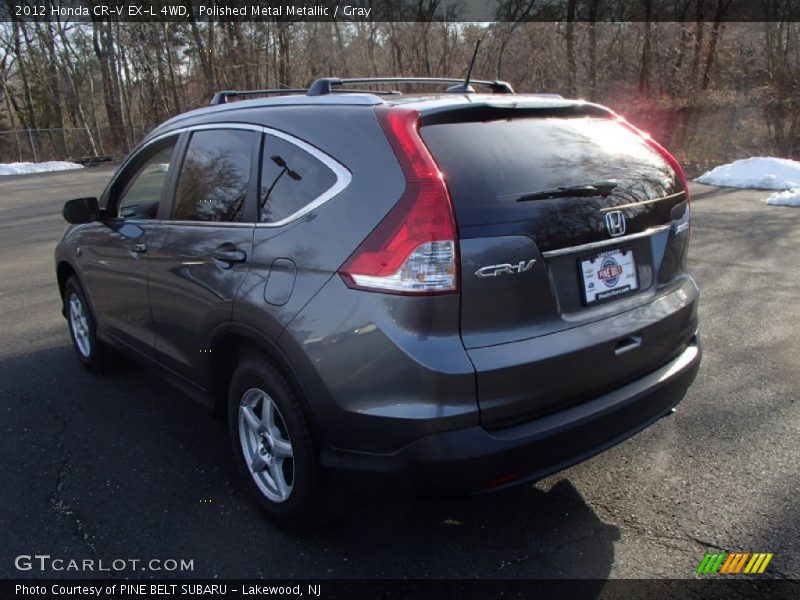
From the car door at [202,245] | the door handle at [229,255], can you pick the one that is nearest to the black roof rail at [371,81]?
the car door at [202,245]

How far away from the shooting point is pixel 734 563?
2.40 m

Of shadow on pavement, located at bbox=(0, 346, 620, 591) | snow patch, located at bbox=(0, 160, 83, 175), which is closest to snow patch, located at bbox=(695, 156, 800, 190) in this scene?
shadow on pavement, located at bbox=(0, 346, 620, 591)

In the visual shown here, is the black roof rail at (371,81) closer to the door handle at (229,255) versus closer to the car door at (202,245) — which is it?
the car door at (202,245)

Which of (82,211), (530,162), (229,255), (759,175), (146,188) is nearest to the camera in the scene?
(530,162)

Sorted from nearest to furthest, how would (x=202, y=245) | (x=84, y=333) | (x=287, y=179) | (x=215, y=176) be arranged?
1. (x=287, y=179)
2. (x=202, y=245)
3. (x=215, y=176)
4. (x=84, y=333)

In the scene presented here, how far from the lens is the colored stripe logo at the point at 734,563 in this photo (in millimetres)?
2361

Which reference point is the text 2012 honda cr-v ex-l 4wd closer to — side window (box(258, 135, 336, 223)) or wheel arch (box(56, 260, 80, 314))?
side window (box(258, 135, 336, 223))

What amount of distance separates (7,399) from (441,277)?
351 centimetres

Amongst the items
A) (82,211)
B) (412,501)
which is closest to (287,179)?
(412,501)

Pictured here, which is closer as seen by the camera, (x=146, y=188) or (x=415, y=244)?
(x=415, y=244)

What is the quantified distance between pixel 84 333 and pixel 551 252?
12.2 feet

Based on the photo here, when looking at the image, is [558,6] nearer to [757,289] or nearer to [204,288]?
[757,289]

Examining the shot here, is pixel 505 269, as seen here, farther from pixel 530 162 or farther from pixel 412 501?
pixel 412 501

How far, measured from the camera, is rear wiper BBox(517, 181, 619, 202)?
2.25 meters
